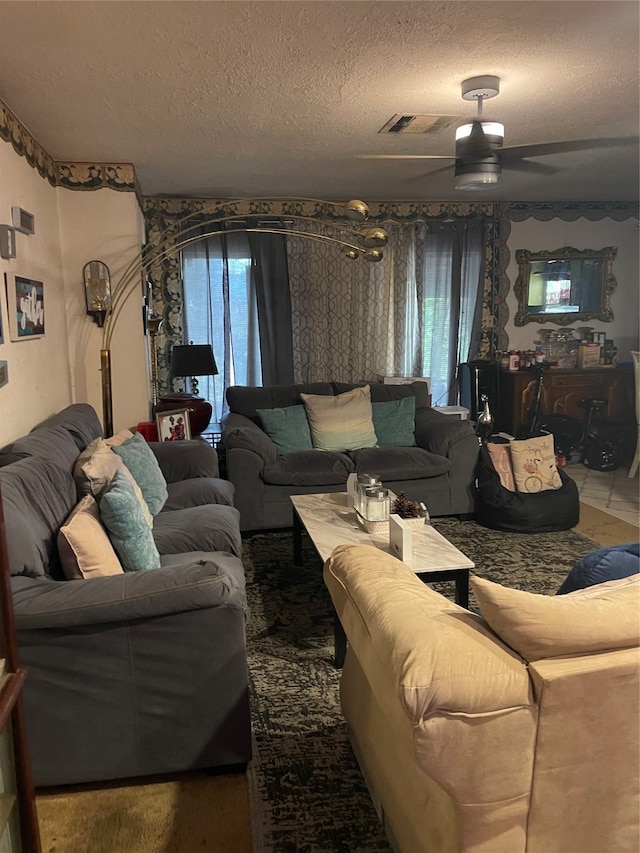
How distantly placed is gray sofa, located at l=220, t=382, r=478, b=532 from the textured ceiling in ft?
5.79

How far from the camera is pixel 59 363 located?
408 centimetres

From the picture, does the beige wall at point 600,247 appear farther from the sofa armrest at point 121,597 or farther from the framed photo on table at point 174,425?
the sofa armrest at point 121,597

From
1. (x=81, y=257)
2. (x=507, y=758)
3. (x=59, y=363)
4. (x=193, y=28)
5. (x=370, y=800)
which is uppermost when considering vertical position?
(x=193, y=28)

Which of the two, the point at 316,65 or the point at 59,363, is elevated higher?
the point at 316,65

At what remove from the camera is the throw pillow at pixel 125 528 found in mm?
2238

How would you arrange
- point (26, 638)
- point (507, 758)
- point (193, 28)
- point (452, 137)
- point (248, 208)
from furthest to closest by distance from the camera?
point (248, 208) → point (452, 137) → point (193, 28) → point (26, 638) → point (507, 758)

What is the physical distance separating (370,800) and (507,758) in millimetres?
789

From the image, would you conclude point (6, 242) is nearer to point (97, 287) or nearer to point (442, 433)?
point (97, 287)

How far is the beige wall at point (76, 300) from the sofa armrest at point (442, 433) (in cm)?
194

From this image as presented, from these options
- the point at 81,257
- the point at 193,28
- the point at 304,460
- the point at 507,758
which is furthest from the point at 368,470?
the point at 507,758

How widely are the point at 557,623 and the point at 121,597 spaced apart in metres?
1.16

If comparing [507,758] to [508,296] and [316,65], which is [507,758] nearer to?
[316,65]

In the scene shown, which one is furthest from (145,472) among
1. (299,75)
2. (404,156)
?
(404,156)

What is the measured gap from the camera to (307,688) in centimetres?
242
